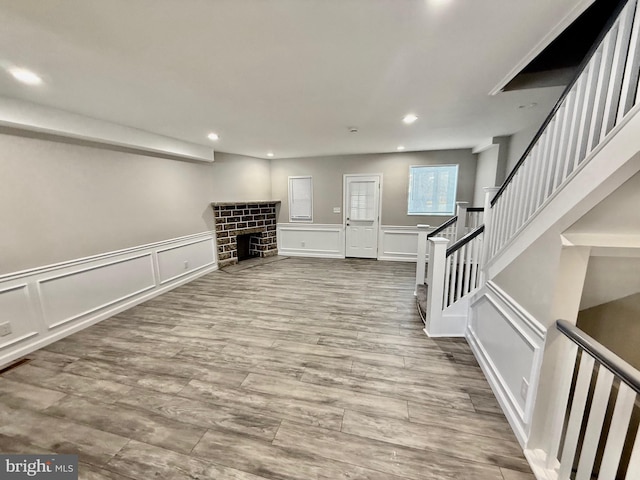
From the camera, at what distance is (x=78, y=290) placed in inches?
119

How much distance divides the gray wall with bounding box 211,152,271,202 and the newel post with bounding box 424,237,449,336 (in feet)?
14.3

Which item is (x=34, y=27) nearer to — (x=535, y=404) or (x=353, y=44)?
Result: (x=353, y=44)

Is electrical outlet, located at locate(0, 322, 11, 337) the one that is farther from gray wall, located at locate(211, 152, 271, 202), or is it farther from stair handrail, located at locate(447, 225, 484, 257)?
stair handrail, located at locate(447, 225, 484, 257)

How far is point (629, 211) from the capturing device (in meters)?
1.20

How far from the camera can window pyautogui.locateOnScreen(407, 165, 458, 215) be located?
550 centimetres

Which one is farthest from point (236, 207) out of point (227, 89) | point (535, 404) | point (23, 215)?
point (535, 404)

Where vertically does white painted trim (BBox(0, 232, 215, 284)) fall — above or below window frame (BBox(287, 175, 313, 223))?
below

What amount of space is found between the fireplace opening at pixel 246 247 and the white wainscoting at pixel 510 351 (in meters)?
5.27

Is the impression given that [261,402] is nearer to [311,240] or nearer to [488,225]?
[488,225]

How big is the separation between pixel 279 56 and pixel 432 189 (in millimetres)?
4859

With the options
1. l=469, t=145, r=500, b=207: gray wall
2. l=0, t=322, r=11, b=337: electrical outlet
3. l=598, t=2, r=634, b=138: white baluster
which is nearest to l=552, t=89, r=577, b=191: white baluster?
l=598, t=2, r=634, b=138: white baluster

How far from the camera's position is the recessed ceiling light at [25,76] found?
181 centimetres

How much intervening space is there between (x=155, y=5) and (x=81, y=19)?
1.51ft

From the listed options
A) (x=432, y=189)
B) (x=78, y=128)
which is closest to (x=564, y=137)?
(x=78, y=128)
